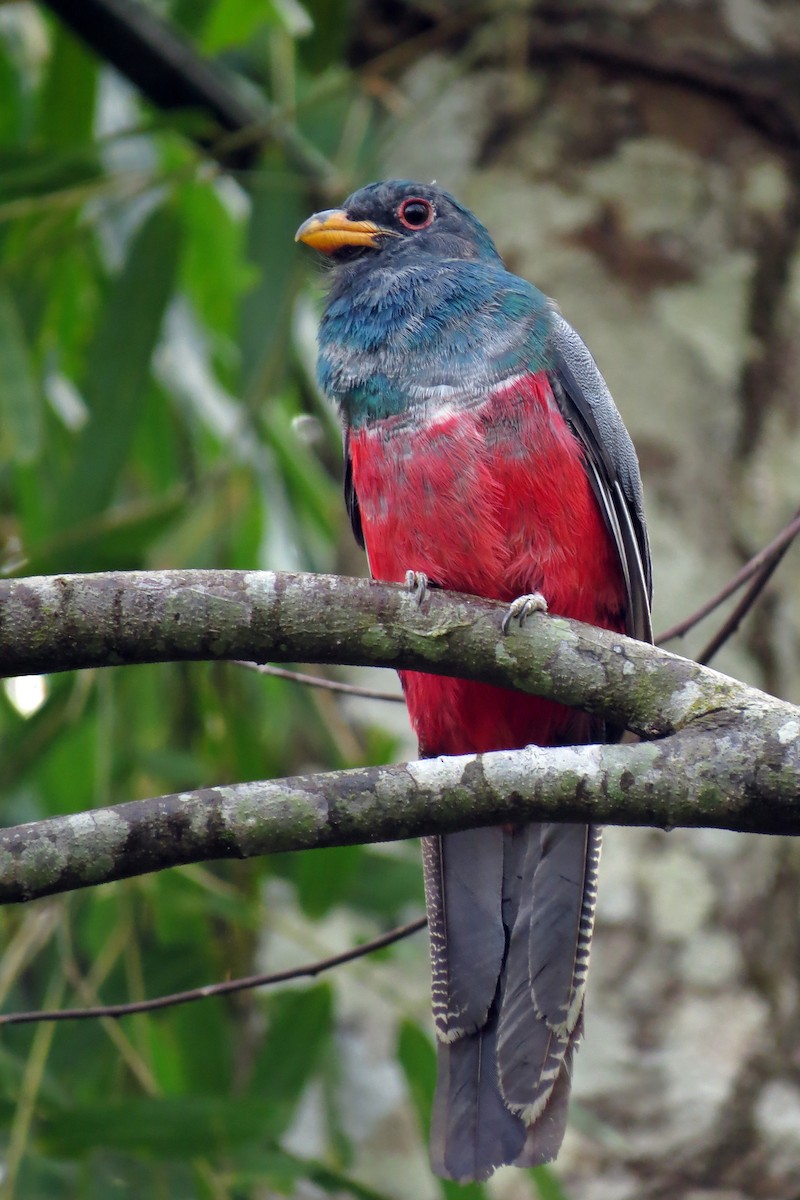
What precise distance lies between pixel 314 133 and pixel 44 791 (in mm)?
2700

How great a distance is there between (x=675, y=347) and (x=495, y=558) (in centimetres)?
150

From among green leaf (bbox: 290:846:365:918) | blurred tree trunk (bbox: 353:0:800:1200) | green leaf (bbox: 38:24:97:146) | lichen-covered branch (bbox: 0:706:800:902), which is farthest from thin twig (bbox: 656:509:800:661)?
green leaf (bbox: 38:24:97:146)

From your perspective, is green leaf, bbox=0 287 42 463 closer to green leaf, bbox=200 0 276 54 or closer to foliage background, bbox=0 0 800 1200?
foliage background, bbox=0 0 800 1200

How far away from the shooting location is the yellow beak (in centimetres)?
410

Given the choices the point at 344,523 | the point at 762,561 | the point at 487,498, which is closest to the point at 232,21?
the point at 344,523

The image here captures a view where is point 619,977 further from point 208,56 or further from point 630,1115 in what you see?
point 208,56

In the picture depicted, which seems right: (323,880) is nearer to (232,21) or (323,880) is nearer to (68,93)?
(68,93)

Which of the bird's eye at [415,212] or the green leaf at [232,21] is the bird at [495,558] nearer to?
the bird's eye at [415,212]

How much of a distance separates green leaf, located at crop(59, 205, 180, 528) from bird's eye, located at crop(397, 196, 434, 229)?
0.92 metres

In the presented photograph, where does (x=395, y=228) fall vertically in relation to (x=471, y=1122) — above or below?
above

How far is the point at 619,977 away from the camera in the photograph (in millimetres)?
3828

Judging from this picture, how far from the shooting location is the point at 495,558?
3.28m

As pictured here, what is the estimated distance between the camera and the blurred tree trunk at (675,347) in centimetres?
374

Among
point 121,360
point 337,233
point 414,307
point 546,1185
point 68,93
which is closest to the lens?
point 546,1185
